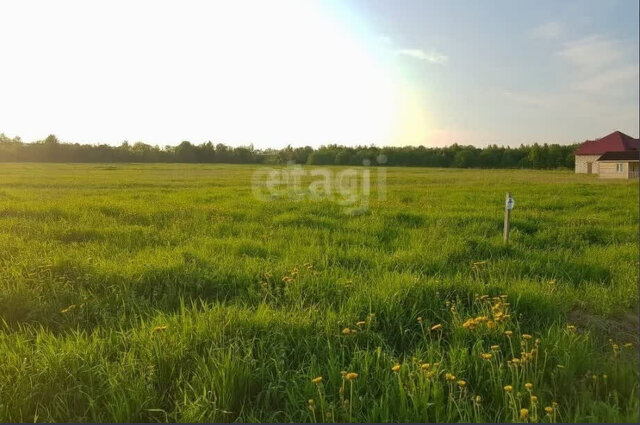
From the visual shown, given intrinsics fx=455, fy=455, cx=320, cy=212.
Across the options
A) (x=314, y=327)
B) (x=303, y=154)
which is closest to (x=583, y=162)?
(x=303, y=154)

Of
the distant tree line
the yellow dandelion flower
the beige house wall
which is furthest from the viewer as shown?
the distant tree line

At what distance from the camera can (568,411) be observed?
9.09ft

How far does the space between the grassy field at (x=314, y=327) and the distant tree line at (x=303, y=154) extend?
170 ft

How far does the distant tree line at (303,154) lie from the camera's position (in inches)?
2467

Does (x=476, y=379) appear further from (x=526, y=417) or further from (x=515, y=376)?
(x=526, y=417)

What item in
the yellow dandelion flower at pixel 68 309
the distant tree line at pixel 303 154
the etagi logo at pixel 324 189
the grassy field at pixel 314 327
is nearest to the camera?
the grassy field at pixel 314 327

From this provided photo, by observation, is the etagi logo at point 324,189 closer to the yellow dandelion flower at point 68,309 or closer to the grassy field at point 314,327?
the grassy field at point 314,327

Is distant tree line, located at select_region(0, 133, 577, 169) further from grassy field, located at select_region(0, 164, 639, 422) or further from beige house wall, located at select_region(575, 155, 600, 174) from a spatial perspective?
grassy field, located at select_region(0, 164, 639, 422)

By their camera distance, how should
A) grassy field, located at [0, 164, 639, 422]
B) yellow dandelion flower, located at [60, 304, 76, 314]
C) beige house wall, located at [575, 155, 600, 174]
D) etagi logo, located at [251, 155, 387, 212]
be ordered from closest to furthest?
grassy field, located at [0, 164, 639, 422], yellow dandelion flower, located at [60, 304, 76, 314], etagi logo, located at [251, 155, 387, 212], beige house wall, located at [575, 155, 600, 174]

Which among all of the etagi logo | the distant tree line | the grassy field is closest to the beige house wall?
the distant tree line

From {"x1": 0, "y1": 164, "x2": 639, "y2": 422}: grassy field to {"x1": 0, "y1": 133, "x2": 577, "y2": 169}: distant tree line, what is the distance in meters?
51.9

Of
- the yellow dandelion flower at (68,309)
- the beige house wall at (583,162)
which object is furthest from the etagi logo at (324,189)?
the beige house wall at (583,162)

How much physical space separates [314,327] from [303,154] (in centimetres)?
6108

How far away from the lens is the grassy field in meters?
2.97
